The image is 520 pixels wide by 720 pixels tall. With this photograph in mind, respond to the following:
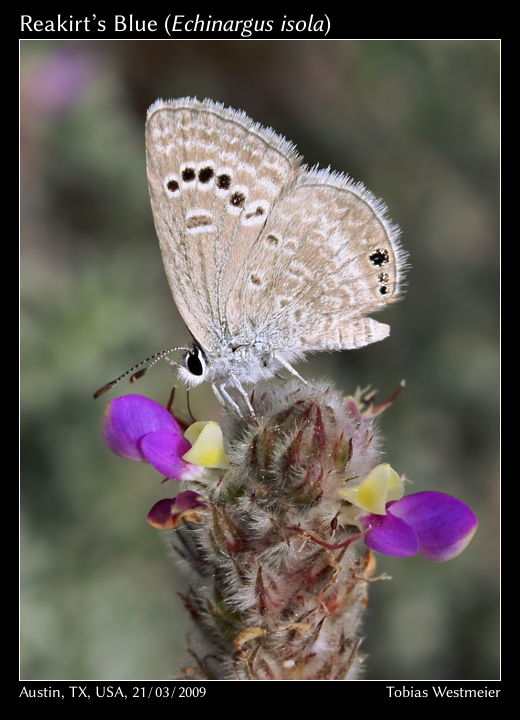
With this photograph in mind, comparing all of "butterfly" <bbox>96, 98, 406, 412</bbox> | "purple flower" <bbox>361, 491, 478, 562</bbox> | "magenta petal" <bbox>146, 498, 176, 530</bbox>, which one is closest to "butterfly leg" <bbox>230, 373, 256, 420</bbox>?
"butterfly" <bbox>96, 98, 406, 412</bbox>

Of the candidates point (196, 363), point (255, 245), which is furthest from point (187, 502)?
point (255, 245)

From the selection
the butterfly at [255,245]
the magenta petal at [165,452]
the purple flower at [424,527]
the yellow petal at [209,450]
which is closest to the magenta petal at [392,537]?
the purple flower at [424,527]

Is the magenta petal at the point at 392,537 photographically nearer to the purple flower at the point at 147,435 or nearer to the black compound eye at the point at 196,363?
the purple flower at the point at 147,435

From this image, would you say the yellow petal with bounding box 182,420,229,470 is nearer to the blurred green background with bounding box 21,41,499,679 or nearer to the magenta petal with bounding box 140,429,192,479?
the magenta petal with bounding box 140,429,192,479

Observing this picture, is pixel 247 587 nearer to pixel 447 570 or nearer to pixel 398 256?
pixel 398 256
